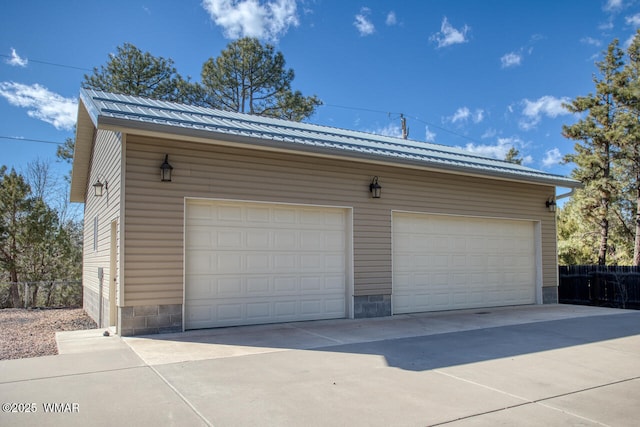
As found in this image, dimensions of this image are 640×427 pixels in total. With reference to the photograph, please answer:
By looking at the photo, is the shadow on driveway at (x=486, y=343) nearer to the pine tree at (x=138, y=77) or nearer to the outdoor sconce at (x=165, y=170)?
the outdoor sconce at (x=165, y=170)

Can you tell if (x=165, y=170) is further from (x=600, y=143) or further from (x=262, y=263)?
(x=600, y=143)

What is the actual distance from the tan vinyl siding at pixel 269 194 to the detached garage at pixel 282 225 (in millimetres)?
20

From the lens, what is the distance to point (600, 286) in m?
12.3

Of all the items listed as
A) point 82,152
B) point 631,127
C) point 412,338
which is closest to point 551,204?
point 412,338

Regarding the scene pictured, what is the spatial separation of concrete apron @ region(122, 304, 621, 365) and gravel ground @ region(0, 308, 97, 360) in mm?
1204

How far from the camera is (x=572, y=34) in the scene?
1666cm

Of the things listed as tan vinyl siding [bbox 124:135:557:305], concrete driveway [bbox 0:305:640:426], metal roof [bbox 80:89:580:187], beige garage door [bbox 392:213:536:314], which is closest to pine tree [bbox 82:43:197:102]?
metal roof [bbox 80:89:580:187]

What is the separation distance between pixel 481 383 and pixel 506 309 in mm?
6461

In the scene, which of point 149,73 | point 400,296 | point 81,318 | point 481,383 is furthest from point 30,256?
point 481,383

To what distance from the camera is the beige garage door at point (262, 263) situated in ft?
24.7

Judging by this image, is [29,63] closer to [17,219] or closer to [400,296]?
[17,219]

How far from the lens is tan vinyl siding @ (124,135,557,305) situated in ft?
22.9

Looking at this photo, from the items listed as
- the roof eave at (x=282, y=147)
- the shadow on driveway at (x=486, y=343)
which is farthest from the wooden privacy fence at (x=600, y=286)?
the shadow on driveway at (x=486, y=343)

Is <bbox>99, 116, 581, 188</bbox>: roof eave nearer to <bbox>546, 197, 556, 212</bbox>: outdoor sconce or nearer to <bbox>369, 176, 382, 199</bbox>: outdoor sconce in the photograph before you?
<bbox>369, 176, 382, 199</bbox>: outdoor sconce
